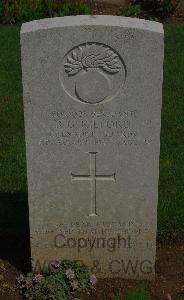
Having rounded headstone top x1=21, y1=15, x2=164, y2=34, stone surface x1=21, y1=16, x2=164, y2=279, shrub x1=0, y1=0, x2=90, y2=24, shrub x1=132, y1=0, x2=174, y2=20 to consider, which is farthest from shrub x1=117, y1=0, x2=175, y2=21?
rounded headstone top x1=21, y1=15, x2=164, y2=34

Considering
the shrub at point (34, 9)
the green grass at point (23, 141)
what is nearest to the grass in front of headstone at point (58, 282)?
the green grass at point (23, 141)

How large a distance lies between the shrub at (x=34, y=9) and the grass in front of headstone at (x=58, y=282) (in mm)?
7952

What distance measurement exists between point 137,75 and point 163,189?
7.31ft

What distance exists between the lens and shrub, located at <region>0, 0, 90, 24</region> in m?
12.1

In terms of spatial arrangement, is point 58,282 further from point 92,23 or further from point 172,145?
point 172,145

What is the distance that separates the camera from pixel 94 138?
4.50 m

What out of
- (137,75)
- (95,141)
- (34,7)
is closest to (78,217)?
(95,141)

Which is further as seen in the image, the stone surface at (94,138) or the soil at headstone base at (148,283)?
the soil at headstone base at (148,283)

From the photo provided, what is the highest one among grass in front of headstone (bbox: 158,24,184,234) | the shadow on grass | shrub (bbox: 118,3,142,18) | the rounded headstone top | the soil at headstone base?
shrub (bbox: 118,3,142,18)

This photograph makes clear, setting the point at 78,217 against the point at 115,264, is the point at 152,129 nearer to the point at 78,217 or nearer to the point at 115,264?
the point at 78,217

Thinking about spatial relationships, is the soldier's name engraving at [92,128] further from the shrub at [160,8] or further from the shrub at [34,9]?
the shrub at [160,8]

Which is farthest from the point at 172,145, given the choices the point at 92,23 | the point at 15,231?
the point at 92,23

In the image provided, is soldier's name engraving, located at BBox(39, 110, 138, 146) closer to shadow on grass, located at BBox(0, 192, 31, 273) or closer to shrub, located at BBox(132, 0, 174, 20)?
shadow on grass, located at BBox(0, 192, 31, 273)

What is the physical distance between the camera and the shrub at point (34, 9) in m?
12.1
